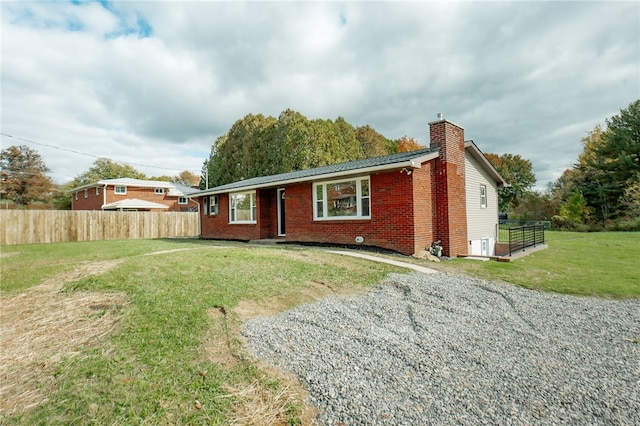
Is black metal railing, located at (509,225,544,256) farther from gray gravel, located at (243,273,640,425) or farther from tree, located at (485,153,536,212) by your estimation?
tree, located at (485,153,536,212)

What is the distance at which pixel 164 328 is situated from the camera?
4.18 meters

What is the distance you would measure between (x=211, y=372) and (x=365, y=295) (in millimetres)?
3527

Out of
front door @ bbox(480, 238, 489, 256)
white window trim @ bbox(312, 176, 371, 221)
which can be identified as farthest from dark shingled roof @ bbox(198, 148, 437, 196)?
front door @ bbox(480, 238, 489, 256)

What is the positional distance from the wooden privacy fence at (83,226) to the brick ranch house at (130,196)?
6168 millimetres

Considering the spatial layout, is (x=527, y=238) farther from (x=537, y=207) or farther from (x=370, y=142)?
(x=370, y=142)

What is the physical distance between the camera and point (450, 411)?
8.78 ft

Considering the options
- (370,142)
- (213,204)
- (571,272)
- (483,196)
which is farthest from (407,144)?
(571,272)

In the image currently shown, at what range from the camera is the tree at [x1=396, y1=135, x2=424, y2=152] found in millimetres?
39438

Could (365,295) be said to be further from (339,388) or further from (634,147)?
(634,147)

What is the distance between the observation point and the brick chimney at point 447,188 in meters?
11.2

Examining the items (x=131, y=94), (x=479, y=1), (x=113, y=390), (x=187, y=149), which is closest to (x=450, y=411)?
(x=113, y=390)

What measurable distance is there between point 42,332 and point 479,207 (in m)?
14.7

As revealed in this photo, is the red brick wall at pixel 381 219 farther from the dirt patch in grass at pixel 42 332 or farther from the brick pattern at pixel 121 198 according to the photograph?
the brick pattern at pixel 121 198

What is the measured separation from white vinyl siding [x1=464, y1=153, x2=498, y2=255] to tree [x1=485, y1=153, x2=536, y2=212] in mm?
24380
